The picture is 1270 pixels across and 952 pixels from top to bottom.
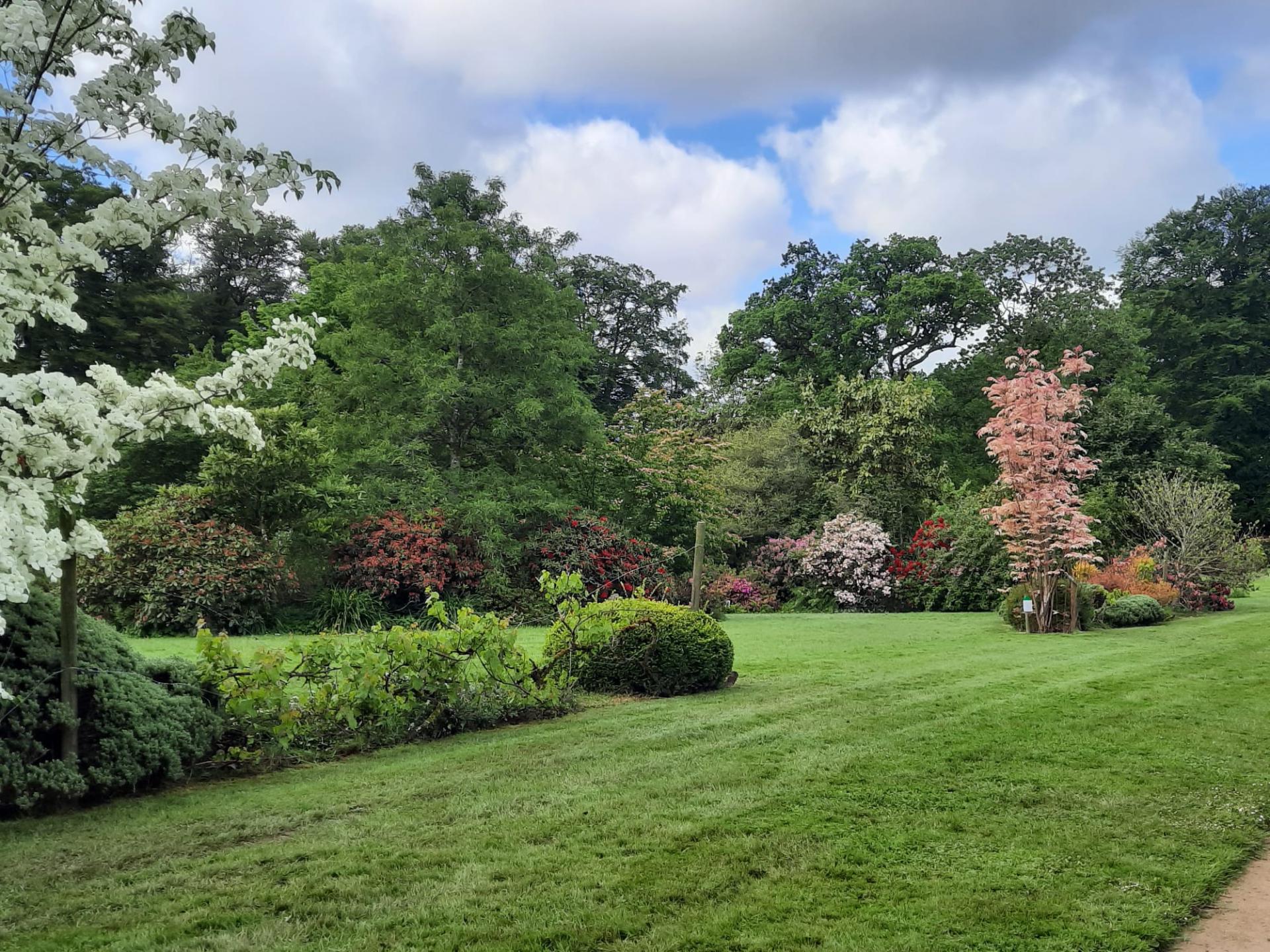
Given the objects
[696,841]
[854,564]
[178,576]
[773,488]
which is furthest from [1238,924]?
[773,488]

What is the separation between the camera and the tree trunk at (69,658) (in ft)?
14.4

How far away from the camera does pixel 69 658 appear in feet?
14.7

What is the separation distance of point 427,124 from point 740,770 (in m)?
7.98

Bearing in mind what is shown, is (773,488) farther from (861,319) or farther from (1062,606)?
(861,319)

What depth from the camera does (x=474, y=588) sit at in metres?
14.8

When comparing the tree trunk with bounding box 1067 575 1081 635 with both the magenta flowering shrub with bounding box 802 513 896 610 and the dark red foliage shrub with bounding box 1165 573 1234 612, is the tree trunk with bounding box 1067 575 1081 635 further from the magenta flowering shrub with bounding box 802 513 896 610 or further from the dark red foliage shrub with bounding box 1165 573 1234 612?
the magenta flowering shrub with bounding box 802 513 896 610

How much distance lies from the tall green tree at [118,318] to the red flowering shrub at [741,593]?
14104mm

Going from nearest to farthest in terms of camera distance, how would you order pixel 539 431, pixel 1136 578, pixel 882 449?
pixel 539 431 → pixel 1136 578 → pixel 882 449

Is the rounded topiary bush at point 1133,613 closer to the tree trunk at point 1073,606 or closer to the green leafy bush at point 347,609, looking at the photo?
the tree trunk at point 1073,606

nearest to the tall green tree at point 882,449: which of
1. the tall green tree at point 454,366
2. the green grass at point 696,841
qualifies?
the tall green tree at point 454,366

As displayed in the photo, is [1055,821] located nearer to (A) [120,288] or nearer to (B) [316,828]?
(B) [316,828]

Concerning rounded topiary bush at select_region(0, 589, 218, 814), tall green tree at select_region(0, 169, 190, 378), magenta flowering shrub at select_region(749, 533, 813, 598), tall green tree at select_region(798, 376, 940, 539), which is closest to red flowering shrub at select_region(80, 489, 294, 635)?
rounded topiary bush at select_region(0, 589, 218, 814)

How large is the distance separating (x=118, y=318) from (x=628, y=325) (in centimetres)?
1958

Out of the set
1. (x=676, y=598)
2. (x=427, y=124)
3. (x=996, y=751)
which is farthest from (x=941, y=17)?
(x=676, y=598)
